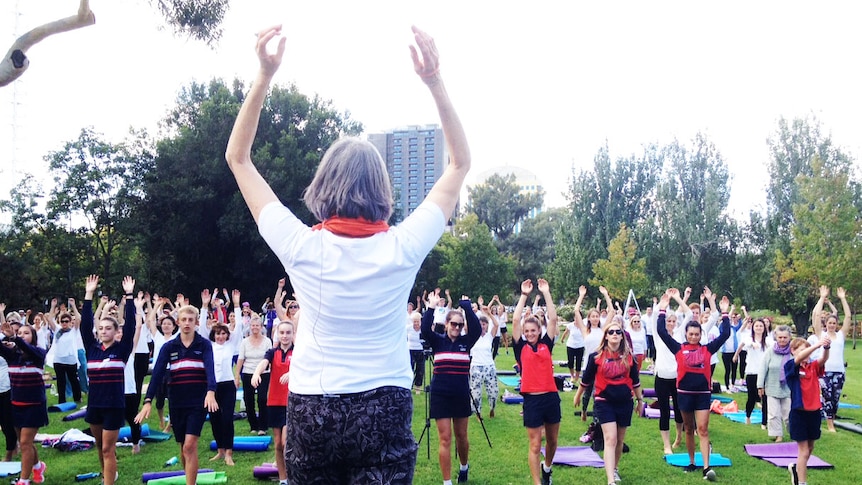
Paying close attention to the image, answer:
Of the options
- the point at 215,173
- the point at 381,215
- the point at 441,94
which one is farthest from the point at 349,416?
the point at 215,173

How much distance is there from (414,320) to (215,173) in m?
20.8

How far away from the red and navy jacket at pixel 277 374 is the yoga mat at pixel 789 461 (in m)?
7.37

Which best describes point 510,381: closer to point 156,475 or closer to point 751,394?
point 751,394

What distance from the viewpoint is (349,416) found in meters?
1.89

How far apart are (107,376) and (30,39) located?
394 cm

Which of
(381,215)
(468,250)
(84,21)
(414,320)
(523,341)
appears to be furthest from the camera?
(468,250)

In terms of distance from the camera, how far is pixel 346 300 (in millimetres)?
1921

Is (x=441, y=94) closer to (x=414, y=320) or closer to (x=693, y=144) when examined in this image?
(x=414, y=320)

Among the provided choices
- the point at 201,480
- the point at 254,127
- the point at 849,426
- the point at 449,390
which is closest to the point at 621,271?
the point at 849,426

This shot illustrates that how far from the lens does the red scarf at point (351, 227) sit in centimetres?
200

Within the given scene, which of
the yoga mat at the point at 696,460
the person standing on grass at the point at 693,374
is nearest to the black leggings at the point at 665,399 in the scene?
the yoga mat at the point at 696,460

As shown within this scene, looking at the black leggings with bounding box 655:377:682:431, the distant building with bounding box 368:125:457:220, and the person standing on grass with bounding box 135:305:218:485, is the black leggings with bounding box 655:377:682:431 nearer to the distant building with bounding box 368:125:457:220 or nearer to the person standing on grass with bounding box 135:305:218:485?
the person standing on grass with bounding box 135:305:218:485

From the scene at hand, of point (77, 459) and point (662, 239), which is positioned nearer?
point (77, 459)

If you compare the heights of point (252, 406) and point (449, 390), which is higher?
point (449, 390)
